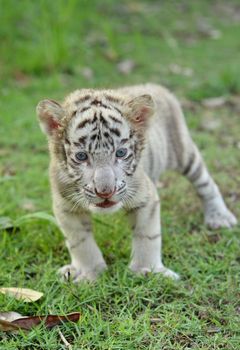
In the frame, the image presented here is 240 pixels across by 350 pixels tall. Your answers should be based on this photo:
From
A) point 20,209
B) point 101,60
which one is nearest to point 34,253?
point 20,209

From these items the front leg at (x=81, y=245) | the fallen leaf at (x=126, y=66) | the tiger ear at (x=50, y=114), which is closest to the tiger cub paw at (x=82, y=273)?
the front leg at (x=81, y=245)

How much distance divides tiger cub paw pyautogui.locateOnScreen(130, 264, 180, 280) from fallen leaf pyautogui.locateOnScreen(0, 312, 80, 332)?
2.24 ft

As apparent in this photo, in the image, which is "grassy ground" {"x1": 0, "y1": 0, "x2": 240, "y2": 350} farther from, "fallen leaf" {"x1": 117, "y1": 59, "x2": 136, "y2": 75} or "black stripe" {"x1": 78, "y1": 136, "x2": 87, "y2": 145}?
"black stripe" {"x1": 78, "y1": 136, "x2": 87, "y2": 145}

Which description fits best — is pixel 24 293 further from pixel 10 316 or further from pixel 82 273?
pixel 82 273

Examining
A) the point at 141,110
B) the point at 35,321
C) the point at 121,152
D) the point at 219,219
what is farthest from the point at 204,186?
the point at 35,321

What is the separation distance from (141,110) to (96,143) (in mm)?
529

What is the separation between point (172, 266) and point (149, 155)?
0.80 m

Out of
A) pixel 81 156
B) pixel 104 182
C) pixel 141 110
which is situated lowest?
pixel 104 182

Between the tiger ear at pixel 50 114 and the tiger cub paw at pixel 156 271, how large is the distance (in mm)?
1025

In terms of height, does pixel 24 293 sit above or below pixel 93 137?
below

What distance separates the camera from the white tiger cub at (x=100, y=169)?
3.74 m

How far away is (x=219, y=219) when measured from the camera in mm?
4965

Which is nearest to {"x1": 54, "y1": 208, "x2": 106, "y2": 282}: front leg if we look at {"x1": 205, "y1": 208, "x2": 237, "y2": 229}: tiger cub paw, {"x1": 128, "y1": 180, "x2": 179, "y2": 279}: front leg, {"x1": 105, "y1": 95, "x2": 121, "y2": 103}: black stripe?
{"x1": 128, "y1": 180, "x2": 179, "y2": 279}: front leg

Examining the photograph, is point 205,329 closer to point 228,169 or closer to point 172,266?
point 172,266
